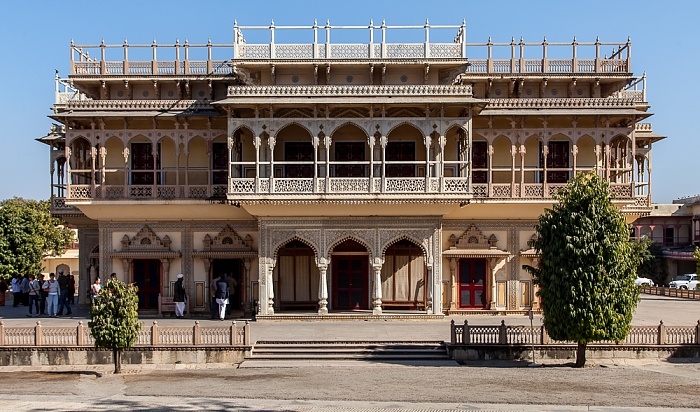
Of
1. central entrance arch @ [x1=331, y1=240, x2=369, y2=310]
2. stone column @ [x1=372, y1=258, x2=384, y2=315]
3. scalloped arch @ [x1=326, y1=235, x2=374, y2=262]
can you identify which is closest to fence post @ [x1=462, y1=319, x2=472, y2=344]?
stone column @ [x1=372, y1=258, x2=384, y2=315]

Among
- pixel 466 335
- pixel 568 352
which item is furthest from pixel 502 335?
pixel 568 352

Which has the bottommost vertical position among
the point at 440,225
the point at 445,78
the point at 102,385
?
the point at 102,385

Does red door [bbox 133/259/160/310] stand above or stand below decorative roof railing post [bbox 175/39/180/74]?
below

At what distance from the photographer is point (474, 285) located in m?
27.5

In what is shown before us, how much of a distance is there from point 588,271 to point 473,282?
846 centimetres

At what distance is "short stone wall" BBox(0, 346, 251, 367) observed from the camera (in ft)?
66.0

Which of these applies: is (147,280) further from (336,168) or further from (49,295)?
(336,168)

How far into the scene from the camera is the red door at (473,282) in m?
27.5

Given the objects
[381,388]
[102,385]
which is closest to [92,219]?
[102,385]

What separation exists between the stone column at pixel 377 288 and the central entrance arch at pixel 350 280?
57.6 inches

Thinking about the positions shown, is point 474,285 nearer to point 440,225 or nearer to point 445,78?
point 440,225

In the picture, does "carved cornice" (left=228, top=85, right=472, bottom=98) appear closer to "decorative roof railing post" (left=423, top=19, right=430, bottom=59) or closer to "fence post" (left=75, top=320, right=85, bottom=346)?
"decorative roof railing post" (left=423, top=19, right=430, bottom=59)

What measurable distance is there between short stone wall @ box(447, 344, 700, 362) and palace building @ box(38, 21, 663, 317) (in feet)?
17.5

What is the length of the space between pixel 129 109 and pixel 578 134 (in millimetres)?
15875
